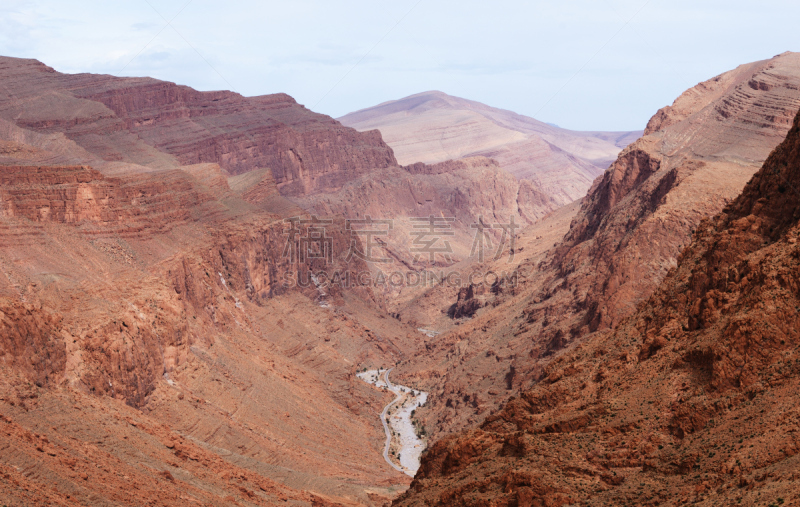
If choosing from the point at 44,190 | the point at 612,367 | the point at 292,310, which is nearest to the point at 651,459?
the point at 612,367

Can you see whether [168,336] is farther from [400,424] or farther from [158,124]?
[158,124]

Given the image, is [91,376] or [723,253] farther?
[91,376]

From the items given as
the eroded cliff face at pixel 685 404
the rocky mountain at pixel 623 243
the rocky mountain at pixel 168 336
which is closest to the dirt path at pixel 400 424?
the rocky mountain at pixel 168 336

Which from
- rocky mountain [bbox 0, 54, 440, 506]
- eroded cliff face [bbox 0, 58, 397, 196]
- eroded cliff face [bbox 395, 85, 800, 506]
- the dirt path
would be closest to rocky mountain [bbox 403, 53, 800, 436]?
the dirt path

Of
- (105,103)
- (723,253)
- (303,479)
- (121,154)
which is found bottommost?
(303,479)

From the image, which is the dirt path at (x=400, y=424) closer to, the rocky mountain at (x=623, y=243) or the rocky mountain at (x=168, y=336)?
the rocky mountain at (x=168, y=336)

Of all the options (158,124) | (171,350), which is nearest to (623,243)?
(171,350)

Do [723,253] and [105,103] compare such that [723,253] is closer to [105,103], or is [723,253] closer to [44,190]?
[44,190]
